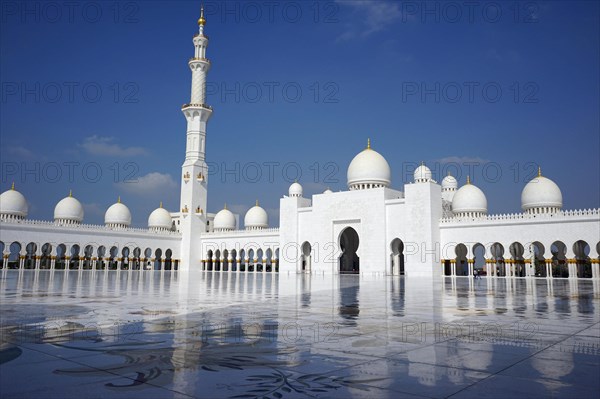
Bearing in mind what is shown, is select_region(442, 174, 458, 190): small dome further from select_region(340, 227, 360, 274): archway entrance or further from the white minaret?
the white minaret

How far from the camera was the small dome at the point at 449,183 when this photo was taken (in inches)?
1474

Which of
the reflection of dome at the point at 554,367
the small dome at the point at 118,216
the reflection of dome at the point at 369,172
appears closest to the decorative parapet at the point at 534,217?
the reflection of dome at the point at 369,172

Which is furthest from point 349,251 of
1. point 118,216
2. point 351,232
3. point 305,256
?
point 118,216

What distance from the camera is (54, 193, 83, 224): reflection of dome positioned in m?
37.6

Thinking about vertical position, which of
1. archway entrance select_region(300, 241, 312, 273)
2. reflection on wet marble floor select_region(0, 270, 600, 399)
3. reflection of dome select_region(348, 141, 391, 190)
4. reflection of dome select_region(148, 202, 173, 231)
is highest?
reflection of dome select_region(348, 141, 391, 190)


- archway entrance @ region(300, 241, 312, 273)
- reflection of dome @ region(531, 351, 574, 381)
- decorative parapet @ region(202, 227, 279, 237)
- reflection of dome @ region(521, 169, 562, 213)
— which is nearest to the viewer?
reflection of dome @ region(531, 351, 574, 381)

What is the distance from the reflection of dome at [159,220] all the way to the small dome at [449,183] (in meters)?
23.9

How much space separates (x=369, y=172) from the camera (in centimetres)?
3095

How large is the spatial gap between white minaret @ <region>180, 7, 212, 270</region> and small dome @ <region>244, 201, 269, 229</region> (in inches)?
171

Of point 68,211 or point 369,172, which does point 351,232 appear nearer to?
point 369,172

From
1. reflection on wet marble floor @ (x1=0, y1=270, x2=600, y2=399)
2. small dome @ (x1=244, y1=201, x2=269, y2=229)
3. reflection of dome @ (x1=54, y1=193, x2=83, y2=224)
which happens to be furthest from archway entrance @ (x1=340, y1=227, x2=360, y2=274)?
reflection on wet marble floor @ (x1=0, y1=270, x2=600, y2=399)

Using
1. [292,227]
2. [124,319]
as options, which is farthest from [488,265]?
[124,319]

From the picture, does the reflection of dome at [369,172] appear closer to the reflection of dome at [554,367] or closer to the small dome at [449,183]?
the small dome at [449,183]

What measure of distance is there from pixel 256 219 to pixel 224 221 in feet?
11.7
